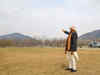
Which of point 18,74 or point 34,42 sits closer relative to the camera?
point 18,74

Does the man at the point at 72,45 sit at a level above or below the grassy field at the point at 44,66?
above

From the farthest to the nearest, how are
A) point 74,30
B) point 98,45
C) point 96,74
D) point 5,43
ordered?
point 5,43 → point 98,45 → point 74,30 → point 96,74

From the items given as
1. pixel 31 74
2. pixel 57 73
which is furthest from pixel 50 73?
pixel 31 74

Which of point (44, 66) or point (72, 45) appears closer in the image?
point (72, 45)

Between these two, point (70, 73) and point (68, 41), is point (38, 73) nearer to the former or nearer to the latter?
point (70, 73)

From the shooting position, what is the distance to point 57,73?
7730 millimetres

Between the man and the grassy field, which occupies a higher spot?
the man

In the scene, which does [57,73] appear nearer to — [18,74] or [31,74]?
[31,74]

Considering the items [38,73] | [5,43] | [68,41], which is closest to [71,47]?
[68,41]

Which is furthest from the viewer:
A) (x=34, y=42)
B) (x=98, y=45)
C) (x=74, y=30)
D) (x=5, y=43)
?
(x=34, y=42)

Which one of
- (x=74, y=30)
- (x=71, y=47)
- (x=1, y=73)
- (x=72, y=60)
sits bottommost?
(x=1, y=73)

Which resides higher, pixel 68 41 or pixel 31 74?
pixel 68 41

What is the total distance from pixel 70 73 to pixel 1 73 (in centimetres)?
303

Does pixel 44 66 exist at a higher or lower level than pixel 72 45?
lower
